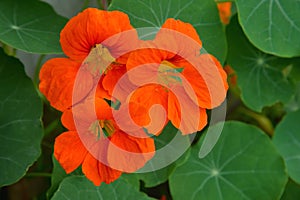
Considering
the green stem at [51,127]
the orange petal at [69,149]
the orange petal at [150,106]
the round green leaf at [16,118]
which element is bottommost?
the green stem at [51,127]

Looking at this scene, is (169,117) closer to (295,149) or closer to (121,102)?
(121,102)

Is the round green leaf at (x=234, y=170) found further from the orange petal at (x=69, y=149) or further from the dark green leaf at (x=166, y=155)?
the orange petal at (x=69, y=149)

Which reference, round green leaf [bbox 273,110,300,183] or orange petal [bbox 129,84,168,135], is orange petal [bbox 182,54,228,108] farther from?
round green leaf [bbox 273,110,300,183]

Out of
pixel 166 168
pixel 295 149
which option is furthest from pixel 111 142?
pixel 295 149

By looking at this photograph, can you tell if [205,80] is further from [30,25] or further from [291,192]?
[291,192]

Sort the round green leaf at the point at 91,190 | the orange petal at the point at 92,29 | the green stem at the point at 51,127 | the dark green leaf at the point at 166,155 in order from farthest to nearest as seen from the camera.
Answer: the green stem at the point at 51,127
the dark green leaf at the point at 166,155
the round green leaf at the point at 91,190
the orange petal at the point at 92,29

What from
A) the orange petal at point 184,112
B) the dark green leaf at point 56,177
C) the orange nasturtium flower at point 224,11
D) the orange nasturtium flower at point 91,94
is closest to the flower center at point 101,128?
the orange nasturtium flower at point 91,94

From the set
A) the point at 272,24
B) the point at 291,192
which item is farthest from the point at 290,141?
the point at 272,24

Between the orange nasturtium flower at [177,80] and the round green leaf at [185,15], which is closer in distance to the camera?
the orange nasturtium flower at [177,80]
